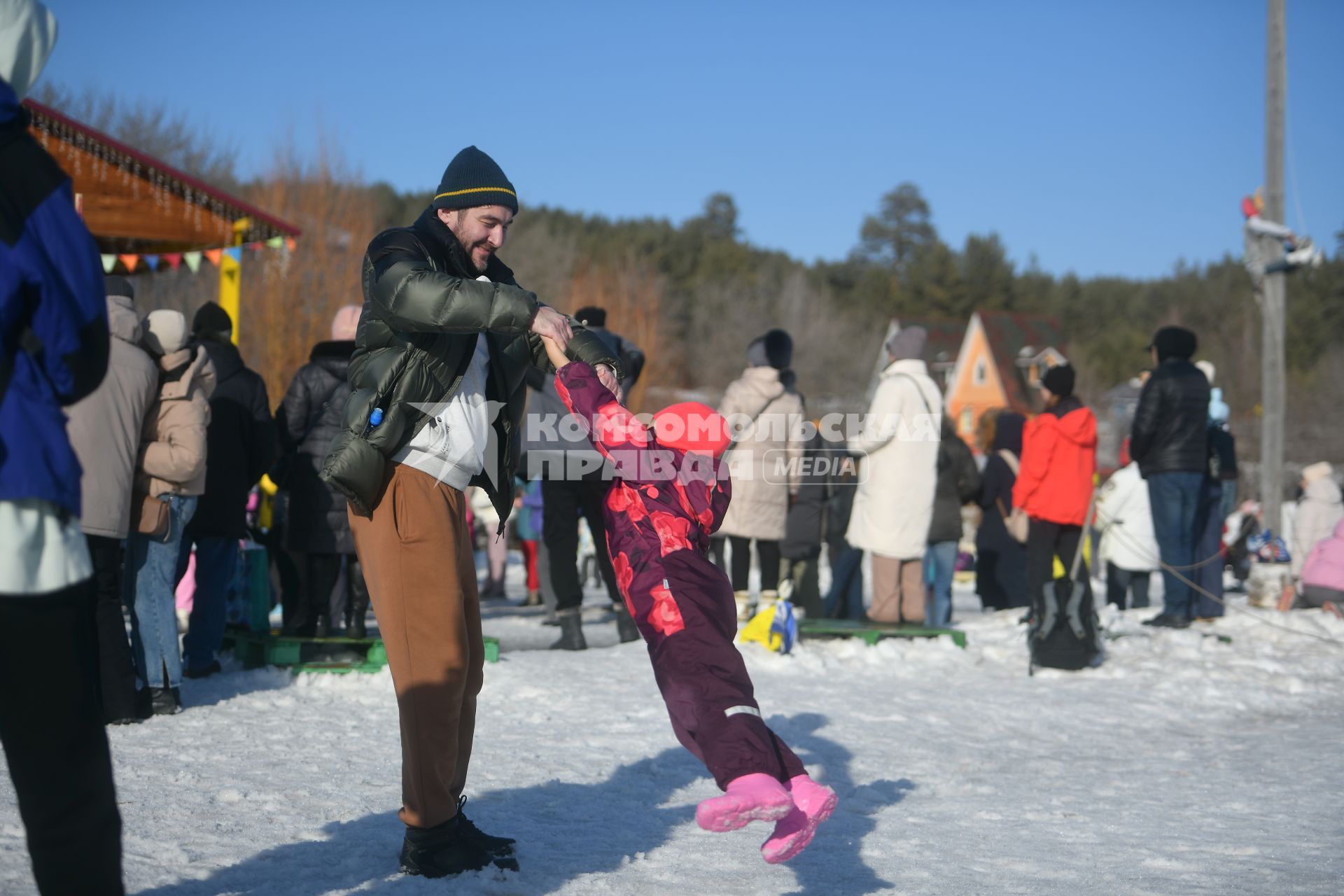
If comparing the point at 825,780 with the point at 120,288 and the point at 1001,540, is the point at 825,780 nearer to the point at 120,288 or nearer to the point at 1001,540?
the point at 120,288

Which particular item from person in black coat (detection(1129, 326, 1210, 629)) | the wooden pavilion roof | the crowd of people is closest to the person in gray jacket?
the crowd of people

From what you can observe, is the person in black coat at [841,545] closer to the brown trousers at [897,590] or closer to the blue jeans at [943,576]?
the brown trousers at [897,590]

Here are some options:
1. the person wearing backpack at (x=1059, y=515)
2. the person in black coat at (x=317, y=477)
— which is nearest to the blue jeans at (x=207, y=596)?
the person in black coat at (x=317, y=477)

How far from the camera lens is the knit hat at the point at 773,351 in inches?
363

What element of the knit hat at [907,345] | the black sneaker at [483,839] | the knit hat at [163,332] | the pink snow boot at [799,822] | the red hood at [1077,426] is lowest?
the black sneaker at [483,839]

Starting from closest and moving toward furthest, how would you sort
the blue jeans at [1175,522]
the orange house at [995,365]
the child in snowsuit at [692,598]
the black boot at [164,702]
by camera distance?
the child in snowsuit at [692,598]
the black boot at [164,702]
the blue jeans at [1175,522]
the orange house at [995,365]

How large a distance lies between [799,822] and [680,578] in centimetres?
89

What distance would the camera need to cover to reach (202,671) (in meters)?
6.76

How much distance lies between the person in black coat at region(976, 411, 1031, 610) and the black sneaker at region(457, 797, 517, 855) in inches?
321

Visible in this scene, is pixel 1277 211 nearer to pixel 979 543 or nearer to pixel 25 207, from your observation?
pixel 979 543

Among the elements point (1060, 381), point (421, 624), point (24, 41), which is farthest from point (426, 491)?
point (1060, 381)

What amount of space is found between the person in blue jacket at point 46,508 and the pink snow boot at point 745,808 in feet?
4.74

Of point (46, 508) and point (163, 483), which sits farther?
point (163, 483)

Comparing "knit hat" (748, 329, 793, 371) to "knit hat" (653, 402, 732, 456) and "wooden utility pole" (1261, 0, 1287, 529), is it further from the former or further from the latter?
"wooden utility pole" (1261, 0, 1287, 529)
